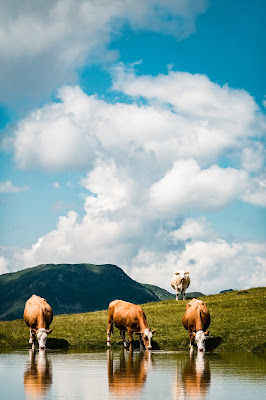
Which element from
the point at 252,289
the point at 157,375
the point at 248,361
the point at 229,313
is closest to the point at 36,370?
the point at 157,375

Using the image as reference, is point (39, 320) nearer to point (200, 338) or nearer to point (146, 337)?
point (146, 337)

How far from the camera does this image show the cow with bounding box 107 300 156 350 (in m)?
35.3

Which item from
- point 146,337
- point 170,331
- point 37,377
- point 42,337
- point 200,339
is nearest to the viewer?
point 37,377

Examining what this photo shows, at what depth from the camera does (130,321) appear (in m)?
37.2

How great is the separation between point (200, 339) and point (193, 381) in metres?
14.2

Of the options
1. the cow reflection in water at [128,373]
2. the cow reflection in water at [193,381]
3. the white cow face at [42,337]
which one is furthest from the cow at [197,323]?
the white cow face at [42,337]

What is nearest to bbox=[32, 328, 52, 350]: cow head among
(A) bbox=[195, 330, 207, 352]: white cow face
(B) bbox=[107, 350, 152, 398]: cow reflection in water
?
(B) bbox=[107, 350, 152, 398]: cow reflection in water

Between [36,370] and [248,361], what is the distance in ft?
40.3

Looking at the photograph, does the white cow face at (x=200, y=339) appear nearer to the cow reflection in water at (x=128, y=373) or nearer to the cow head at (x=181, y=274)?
the cow reflection in water at (x=128, y=373)

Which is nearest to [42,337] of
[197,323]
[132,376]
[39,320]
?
[39,320]

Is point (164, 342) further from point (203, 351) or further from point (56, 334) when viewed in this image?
point (56, 334)

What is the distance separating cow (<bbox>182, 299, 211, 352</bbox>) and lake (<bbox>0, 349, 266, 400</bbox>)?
82.6 inches

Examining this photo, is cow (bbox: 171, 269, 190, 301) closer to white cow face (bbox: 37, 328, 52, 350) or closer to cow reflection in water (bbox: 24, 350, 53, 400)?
white cow face (bbox: 37, 328, 52, 350)

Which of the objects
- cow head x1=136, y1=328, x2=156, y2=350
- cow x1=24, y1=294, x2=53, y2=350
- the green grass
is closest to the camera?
cow head x1=136, y1=328, x2=156, y2=350
